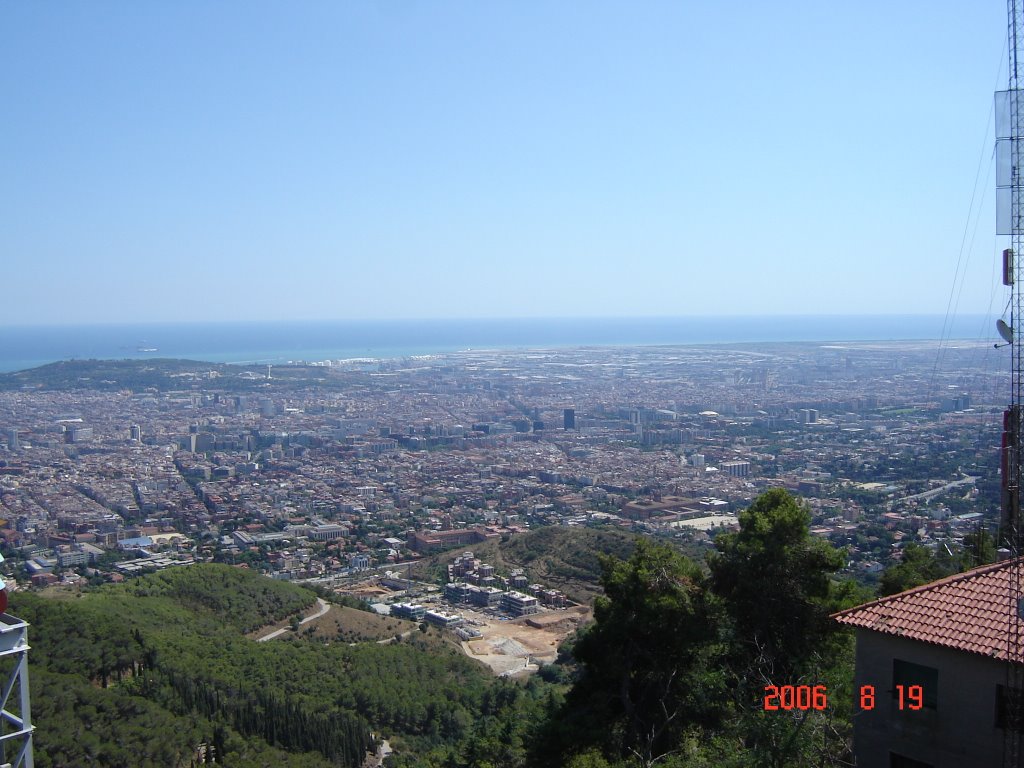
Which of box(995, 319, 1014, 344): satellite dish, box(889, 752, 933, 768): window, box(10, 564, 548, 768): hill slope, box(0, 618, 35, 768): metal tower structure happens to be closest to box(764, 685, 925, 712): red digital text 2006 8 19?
box(889, 752, 933, 768): window

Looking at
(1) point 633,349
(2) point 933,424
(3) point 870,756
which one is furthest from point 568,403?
(3) point 870,756

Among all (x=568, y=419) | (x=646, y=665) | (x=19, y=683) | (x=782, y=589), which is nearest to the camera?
(x=19, y=683)

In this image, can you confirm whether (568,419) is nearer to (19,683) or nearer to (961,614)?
(961,614)

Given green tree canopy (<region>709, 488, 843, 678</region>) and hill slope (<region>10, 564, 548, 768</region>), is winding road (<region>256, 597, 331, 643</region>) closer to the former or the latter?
hill slope (<region>10, 564, 548, 768</region>)

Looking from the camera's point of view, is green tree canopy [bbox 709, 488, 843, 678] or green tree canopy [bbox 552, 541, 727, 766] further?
green tree canopy [bbox 709, 488, 843, 678]

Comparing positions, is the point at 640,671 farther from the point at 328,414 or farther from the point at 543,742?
the point at 328,414

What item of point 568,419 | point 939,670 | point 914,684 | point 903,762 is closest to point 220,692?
point 903,762
